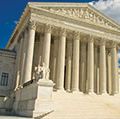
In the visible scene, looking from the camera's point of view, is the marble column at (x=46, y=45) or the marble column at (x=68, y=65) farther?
the marble column at (x=68, y=65)

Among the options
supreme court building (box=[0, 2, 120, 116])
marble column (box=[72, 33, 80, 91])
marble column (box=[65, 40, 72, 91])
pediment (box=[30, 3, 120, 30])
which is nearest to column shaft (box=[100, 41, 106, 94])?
supreme court building (box=[0, 2, 120, 116])

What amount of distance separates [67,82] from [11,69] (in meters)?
10.0

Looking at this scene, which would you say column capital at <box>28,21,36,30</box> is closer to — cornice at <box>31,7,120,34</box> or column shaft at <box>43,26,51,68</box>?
cornice at <box>31,7,120,34</box>

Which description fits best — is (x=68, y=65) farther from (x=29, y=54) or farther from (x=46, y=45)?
(x=29, y=54)

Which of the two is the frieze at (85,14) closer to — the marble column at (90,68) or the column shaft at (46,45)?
the column shaft at (46,45)

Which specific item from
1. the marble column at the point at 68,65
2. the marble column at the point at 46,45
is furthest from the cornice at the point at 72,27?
the marble column at the point at 68,65

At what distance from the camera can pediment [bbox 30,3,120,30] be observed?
34013 millimetres

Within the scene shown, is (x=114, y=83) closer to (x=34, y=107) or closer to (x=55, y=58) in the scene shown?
(x=55, y=58)

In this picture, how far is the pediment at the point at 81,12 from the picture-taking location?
34013 mm

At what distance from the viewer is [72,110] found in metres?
21.2

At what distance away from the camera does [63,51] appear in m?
33.5

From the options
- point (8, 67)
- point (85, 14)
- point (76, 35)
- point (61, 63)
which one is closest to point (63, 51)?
point (61, 63)

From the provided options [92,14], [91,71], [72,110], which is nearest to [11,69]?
[91,71]

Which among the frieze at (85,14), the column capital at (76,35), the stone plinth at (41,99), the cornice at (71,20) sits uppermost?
the frieze at (85,14)
